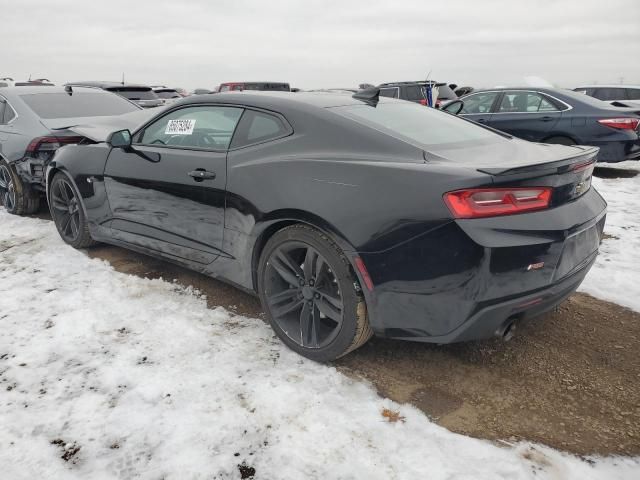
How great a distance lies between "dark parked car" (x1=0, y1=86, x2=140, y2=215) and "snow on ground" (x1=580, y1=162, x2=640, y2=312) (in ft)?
16.5

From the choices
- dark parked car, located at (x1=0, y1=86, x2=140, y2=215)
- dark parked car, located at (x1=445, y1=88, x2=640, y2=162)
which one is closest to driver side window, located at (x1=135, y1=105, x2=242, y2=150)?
dark parked car, located at (x1=0, y1=86, x2=140, y2=215)

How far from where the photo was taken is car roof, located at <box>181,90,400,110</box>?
9.63 ft

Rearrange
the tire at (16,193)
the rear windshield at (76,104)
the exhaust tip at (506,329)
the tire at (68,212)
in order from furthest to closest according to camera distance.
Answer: the rear windshield at (76,104), the tire at (16,193), the tire at (68,212), the exhaust tip at (506,329)

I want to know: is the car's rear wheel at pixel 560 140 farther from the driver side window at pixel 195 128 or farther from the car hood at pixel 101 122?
the driver side window at pixel 195 128

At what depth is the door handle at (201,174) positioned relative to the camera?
3.05 m

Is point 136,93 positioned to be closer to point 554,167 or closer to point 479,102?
point 479,102

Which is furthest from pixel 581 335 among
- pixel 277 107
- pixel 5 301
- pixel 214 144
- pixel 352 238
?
pixel 5 301

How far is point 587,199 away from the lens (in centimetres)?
256

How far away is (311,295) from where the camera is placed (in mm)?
2674

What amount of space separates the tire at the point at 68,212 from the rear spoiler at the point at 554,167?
3.55 metres

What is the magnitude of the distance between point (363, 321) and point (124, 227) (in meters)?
2.30

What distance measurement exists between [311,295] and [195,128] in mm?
1525

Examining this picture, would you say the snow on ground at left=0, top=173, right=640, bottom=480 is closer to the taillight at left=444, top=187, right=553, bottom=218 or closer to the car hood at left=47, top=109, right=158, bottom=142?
the taillight at left=444, top=187, right=553, bottom=218

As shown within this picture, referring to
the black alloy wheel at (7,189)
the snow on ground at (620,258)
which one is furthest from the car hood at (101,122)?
the snow on ground at (620,258)
